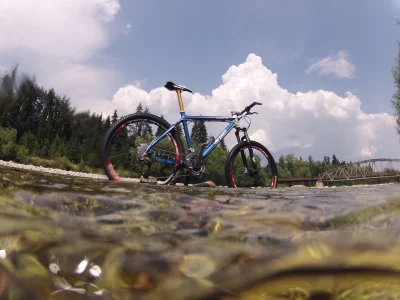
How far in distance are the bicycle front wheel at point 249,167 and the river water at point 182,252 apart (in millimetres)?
3274

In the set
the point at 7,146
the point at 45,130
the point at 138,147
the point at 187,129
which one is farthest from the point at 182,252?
the point at 45,130

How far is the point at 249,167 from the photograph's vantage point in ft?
17.2

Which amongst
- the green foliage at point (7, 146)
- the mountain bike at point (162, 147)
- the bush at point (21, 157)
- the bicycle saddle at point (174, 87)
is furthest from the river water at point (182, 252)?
the green foliage at point (7, 146)

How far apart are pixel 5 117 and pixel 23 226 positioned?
129 feet

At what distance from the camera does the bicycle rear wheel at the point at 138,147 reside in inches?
161

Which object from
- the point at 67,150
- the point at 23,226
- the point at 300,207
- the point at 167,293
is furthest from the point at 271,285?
the point at 67,150

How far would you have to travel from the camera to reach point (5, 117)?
35.0 metres

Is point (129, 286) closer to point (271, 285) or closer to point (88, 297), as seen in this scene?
point (88, 297)

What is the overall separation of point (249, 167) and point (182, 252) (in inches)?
164

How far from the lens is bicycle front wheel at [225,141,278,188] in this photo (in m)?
4.90

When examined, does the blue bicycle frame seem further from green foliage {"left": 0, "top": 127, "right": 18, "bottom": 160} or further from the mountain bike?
green foliage {"left": 0, "top": 127, "right": 18, "bottom": 160}

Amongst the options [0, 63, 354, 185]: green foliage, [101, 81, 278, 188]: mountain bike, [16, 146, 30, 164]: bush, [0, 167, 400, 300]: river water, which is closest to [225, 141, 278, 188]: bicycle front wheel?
[101, 81, 278, 188]: mountain bike

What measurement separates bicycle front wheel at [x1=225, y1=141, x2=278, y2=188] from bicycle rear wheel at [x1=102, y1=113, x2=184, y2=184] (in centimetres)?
87

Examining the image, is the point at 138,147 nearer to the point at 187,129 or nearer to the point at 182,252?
the point at 187,129
